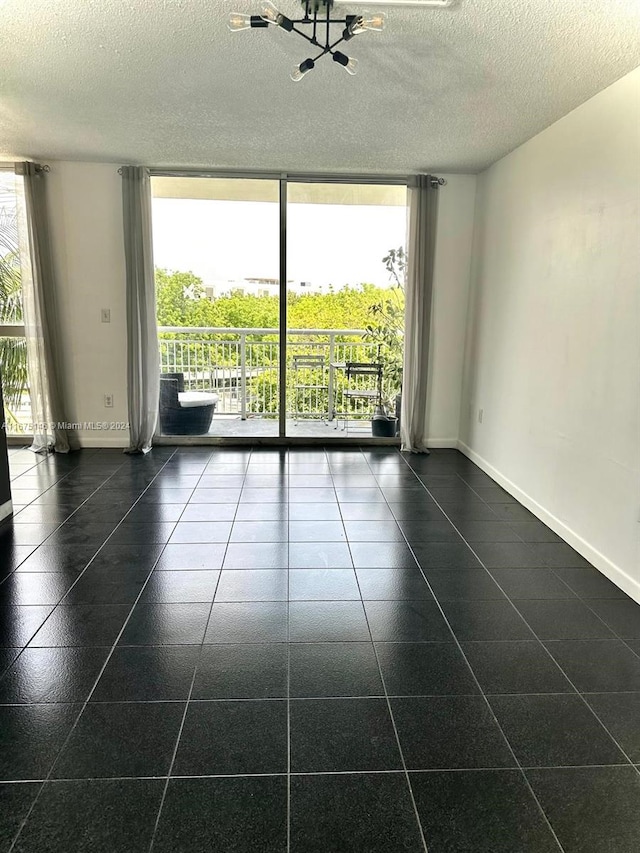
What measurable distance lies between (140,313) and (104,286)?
0.41 metres

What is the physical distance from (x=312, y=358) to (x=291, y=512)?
2.31 m

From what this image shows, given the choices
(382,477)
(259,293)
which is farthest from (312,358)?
(382,477)

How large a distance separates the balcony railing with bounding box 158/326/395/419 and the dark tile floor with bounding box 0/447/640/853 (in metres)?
2.13

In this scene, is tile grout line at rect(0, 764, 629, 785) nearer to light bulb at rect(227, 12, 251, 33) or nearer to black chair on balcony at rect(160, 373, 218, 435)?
light bulb at rect(227, 12, 251, 33)

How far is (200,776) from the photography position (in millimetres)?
1487

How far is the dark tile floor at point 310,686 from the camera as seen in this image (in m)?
1.37

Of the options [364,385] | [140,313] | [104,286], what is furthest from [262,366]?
[104,286]

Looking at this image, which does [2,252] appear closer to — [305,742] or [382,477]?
[382,477]

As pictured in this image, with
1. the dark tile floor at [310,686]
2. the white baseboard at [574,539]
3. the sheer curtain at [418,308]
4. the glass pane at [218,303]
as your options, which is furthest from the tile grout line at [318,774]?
the glass pane at [218,303]

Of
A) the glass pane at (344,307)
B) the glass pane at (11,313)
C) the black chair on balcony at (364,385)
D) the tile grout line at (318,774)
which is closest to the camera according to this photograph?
the tile grout line at (318,774)

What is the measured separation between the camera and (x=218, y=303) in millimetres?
5000

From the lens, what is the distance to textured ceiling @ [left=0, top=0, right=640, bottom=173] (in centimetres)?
212

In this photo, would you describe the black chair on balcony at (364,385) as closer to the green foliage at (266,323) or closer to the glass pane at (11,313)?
the green foliage at (266,323)

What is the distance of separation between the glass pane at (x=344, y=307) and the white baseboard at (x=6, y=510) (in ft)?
8.31
